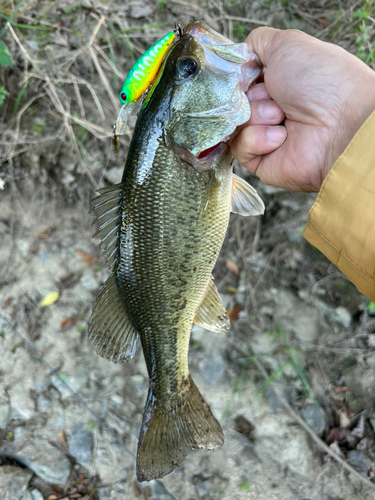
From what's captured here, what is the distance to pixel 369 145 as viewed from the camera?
1.26 meters

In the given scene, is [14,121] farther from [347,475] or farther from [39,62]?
[347,475]

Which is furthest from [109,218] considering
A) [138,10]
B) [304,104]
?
[138,10]

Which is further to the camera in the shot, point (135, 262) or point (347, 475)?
point (347, 475)

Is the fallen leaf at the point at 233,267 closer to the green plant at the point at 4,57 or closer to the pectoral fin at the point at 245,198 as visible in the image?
the pectoral fin at the point at 245,198

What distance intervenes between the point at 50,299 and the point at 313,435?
2.36 meters

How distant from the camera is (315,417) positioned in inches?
95.0

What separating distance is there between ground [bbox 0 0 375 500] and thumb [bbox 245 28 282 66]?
113 cm

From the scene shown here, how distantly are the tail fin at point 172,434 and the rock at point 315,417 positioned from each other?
1.03 meters

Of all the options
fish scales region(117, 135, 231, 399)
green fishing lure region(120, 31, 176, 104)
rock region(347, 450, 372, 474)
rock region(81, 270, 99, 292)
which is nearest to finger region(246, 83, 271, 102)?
fish scales region(117, 135, 231, 399)

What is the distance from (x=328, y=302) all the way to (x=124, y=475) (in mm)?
2055

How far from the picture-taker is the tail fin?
1665 mm

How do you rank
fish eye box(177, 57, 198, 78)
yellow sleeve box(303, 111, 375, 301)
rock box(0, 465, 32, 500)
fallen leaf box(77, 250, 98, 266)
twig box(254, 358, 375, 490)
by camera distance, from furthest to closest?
1. fallen leaf box(77, 250, 98, 266)
2. rock box(0, 465, 32, 500)
3. twig box(254, 358, 375, 490)
4. fish eye box(177, 57, 198, 78)
5. yellow sleeve box(303, 111, 375, 301)

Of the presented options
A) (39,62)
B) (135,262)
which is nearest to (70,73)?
(39,62)

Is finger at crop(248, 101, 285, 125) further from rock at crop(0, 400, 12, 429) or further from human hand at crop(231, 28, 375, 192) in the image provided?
rock at crop(0, 400, 12, 429)
